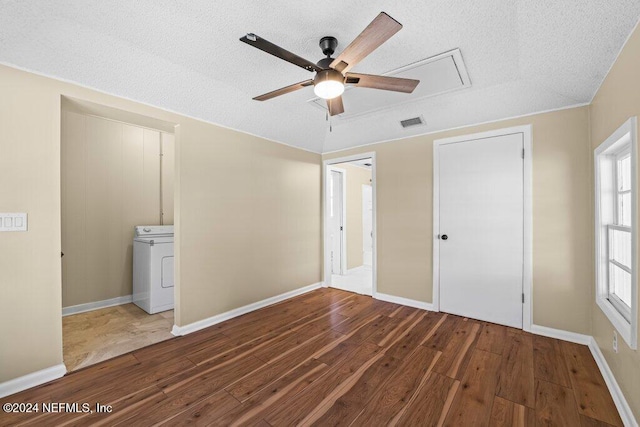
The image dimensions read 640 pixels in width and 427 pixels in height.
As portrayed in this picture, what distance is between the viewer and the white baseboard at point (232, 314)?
2.95 m

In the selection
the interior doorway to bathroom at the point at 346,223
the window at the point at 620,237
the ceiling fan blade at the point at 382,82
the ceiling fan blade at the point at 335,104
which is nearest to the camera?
the ceiling fan blade at the point at 382,82

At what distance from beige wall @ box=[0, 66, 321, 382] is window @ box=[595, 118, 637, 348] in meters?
3.41

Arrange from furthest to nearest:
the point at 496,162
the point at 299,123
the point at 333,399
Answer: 1. the point at 299,123
2. the point at 496,162
3. the point at 333,399

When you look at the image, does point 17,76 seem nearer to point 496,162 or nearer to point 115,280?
point 115,280

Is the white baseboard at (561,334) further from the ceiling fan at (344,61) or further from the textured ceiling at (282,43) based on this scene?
the ceiling fan at (344,61)

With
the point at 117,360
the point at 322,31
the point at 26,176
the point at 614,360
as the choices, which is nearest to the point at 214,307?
the point at 117,360

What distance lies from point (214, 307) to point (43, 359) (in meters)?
1.42

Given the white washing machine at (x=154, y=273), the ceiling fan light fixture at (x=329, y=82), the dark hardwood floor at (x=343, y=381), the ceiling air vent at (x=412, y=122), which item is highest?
the ceiling air vent at (x=412, y=122)

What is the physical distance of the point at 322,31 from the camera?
1962 millimetres

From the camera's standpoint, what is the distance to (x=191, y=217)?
9.97 feet

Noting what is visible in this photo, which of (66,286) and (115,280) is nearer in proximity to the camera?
(66,286)

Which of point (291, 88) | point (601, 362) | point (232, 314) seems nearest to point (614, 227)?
point (601, 362)

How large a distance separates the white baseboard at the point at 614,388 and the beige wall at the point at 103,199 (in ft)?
17.0

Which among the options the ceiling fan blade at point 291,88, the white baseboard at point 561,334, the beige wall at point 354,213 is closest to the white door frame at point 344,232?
the beige wall at point 354,213
